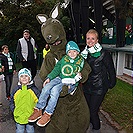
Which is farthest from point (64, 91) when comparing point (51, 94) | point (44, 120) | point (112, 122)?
point (112, 122)

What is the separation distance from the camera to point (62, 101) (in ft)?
12.9

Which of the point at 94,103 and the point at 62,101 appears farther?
the point at 94,103

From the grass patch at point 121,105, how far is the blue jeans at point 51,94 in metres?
2.57

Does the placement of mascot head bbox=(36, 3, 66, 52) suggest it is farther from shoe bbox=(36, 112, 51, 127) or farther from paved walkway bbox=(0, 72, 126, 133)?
paved walkway bbox=(0, 72, 126, 133)

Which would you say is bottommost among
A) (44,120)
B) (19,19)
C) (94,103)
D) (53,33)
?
(94,103)

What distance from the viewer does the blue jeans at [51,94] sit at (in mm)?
3620

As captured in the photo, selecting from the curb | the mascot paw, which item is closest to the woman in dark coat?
the mascot paw

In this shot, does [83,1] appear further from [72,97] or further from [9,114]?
[72,97]

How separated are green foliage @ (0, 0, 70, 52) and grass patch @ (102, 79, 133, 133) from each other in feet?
34.3

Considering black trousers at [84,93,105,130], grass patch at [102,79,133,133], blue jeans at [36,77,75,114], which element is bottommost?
grass patch at [102,79,133,133]

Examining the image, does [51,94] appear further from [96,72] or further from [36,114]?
[96,72]

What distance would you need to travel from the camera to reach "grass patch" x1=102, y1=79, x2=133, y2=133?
20.4 ft

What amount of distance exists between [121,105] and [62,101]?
13.2ft

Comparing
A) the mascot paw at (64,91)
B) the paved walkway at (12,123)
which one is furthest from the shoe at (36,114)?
the paved walkway at (12,123)
